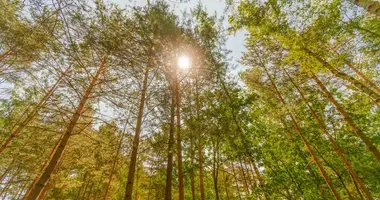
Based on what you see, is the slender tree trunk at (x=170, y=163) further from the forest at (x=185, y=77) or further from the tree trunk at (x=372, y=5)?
the tree trunk at (x=372, y=5)

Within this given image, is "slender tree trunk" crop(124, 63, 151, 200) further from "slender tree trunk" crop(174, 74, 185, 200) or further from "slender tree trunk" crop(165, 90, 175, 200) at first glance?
"slender tree trunk" crop(174, 74, 185, 200)

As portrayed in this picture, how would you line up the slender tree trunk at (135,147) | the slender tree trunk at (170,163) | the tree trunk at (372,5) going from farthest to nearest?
the slender tree trunk at (170,163)
the slender tree trunk at (135,147)
the tree trunk at (372,5)

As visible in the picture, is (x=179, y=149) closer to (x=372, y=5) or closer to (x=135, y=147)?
(x=135, y=147)

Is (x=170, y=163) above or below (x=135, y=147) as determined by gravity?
below

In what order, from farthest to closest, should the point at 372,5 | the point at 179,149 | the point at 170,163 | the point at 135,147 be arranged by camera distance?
the point at 170,163 → the point at 179,149 → the point at 135,147 → the point at 372,5

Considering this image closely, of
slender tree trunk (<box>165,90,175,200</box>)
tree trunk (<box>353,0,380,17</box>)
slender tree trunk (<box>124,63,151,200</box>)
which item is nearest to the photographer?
tree trunk (<box>353,0,380,17</box>)

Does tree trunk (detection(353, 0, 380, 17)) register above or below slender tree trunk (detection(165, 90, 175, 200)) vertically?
above

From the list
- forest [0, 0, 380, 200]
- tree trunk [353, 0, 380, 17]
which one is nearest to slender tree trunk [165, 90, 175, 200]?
forest [0, 0, 380, 200]

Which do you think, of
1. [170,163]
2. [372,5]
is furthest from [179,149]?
[372,5]

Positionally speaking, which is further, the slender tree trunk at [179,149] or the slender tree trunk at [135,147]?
the slender tree trunk at [179,149]

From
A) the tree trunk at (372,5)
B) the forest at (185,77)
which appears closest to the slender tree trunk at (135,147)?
the forest at (185,77)

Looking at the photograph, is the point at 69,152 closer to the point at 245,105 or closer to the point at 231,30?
the point at 245,105

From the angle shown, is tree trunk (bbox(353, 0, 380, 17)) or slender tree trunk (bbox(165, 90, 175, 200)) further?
slender tree trunk (bbox(165, 90, 175, 200))

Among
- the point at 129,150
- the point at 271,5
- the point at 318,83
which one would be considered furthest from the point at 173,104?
the point at 318,83
